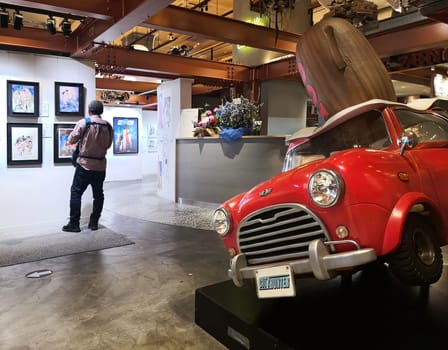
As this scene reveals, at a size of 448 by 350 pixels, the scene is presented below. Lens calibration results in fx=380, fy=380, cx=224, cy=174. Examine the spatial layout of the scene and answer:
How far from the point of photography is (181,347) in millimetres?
2334

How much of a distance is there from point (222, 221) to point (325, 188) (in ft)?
2.27

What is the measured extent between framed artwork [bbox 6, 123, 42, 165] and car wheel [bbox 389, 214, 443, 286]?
5.39 m

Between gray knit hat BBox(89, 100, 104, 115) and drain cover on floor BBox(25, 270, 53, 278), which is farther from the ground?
gray knit hat BBox(89, 100, 104, 115)

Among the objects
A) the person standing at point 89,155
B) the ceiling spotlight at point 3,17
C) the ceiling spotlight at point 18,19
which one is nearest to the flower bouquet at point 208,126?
the person standing at point 89,155

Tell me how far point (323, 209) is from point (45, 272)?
3.06 metres

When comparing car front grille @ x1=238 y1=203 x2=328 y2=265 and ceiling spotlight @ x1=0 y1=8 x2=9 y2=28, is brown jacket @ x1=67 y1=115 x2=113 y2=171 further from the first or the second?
car front grille @ x1=238 y1=203 x2=328 y2=265

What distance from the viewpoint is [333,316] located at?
206 centimetres

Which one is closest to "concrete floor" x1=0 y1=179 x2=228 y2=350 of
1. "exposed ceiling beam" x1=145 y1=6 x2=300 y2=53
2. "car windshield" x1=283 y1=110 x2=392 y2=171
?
"car windshield" x1=283 y1=110 x2=392 y2=171

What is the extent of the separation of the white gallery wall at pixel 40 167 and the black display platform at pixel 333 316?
155 inches

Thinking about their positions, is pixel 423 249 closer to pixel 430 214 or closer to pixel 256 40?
pixel 430 214

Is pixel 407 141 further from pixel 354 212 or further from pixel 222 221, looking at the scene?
pixel 222 221

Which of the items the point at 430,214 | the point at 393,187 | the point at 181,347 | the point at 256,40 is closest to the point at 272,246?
the point at 393,187

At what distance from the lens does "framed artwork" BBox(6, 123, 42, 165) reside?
5.49 m

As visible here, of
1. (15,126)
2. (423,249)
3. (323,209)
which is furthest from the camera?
(15,126)
